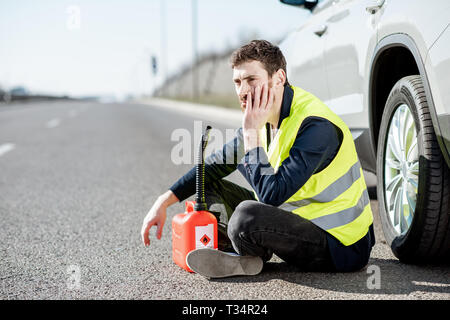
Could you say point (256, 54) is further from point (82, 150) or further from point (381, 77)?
point (82, 150)

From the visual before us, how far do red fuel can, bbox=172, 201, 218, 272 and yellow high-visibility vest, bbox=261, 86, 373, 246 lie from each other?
432mm

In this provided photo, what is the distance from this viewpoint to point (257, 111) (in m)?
2.56

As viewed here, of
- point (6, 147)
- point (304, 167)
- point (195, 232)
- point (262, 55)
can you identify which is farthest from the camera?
point (6, 147)

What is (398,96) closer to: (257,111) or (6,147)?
(257,111)

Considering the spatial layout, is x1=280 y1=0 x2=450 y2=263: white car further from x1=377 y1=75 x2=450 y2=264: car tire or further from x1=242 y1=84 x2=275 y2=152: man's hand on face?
x1=242 y1=84 x2=275 y2=152: man's hand on face

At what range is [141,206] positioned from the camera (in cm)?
462

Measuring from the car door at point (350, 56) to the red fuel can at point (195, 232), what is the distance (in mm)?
1272

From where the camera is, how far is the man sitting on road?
2529 mm

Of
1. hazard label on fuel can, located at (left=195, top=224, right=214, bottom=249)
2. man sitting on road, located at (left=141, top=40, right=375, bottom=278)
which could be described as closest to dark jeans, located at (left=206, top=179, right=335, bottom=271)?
man sitting on road, located at (left=141, top=40, right=375, bottom=278)

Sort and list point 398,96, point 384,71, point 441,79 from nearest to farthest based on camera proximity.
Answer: point 441,79, point 398,96, point 384,71

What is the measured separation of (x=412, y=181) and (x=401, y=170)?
0.50ft

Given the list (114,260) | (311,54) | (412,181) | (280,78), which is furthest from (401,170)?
(114,260)
